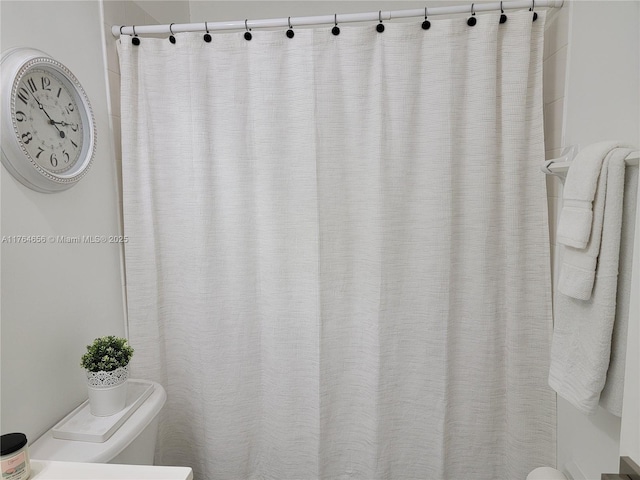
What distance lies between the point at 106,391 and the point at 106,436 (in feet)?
Result: 0.43

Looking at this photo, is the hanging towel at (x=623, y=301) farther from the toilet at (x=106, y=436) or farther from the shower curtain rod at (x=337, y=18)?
the toilet at (x=106, y=436)

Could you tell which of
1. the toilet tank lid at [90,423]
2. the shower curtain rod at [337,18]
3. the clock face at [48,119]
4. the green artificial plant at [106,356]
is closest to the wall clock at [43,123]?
the clock face at [48,119]

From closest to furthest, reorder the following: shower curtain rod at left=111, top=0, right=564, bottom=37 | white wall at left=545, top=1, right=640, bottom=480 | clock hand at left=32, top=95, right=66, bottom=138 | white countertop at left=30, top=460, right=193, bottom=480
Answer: white countertop at left=30, top=460, right=193, bottom=480, white wall at left=545, top=1, right=640, bottom=480, clock hand at left=32, top=95, right=66, bottom=138, shower curtain rod at left=111, top=0, right=564, bottom=37

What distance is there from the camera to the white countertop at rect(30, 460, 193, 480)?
2.95ft

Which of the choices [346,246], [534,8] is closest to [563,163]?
[534,8]

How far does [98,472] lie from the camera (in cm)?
92

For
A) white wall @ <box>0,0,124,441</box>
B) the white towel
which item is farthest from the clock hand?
the white towel

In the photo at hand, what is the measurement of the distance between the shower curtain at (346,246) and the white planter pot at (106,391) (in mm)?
384

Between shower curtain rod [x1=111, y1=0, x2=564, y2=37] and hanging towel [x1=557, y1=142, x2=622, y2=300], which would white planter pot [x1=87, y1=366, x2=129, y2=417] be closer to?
shower curtain rod [x1=111, y1=0, x2=564, y2=37]

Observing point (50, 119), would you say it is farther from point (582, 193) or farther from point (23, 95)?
point (582, 193)

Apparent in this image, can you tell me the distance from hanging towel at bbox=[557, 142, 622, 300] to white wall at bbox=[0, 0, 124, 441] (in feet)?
4.75

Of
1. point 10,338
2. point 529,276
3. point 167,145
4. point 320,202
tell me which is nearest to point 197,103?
point 167,145

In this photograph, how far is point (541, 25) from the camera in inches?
55.1

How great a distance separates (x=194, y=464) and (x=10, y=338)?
3.17 ft
